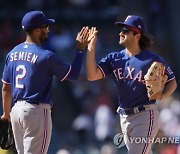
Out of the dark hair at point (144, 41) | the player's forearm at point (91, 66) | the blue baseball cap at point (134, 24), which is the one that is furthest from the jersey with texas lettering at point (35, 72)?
the dark hair at point (144, 41)

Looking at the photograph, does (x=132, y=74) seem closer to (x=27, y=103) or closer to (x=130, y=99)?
(x=130, y=99)

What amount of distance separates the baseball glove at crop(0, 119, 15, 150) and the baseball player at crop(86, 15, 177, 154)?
1013 mm

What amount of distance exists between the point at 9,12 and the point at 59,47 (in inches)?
95.6

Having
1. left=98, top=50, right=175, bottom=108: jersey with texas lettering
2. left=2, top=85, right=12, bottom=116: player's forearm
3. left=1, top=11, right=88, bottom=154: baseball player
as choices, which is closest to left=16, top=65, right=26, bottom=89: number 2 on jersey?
left=1, top=11, right=88, bottom=154: baseball player

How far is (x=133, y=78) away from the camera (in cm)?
698

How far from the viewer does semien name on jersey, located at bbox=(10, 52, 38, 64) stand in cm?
661

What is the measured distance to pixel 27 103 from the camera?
6656mm

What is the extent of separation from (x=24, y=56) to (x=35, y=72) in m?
0.19

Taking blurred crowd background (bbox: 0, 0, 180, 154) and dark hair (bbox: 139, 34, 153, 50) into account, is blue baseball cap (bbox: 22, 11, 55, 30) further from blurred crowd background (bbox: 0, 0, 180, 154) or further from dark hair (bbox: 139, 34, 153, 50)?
blurred crowd background (bbox: 0, 0, 180, 154)

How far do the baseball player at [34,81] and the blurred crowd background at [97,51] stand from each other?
372 centimetres

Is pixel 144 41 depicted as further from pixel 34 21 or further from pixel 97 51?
pixel 97 51

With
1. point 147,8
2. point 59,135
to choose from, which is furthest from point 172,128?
point 147,8

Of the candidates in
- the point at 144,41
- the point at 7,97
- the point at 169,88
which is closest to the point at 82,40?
the point at 144,41

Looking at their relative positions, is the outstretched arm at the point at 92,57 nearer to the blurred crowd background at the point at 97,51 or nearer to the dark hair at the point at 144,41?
the dark hair at the point at 144,41
